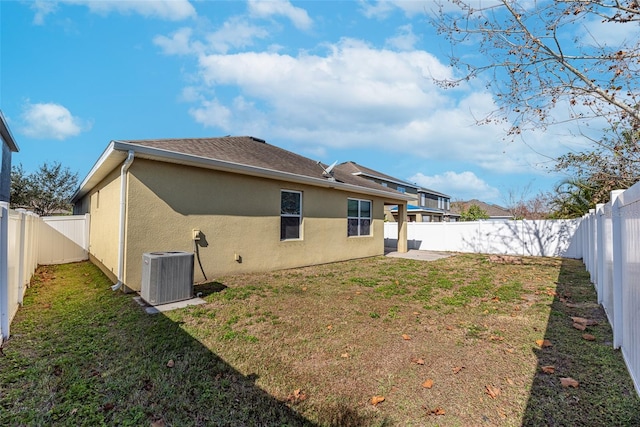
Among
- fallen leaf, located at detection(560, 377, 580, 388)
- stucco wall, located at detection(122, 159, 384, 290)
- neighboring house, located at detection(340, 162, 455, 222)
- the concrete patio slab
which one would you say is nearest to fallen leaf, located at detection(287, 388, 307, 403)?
fallen leaf, located at detection(560, 377, 580, 388)

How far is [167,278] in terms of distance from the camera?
5441mm

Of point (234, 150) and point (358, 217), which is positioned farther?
point (358, 217)

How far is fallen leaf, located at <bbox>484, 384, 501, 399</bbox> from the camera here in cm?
265

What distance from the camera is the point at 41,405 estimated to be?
98.0 inches

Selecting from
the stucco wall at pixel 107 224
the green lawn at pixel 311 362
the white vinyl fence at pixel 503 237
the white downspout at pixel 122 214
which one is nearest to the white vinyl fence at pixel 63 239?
the stucco wall at pixel 107 224

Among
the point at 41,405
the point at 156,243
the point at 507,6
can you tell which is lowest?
the point at 41,405

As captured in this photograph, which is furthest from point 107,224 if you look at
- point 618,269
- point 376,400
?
point 618,269

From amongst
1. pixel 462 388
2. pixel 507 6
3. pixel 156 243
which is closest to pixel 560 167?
pixel 507 6

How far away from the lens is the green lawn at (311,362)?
2420 millimetres

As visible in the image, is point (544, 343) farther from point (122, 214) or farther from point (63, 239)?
point (63, 239)

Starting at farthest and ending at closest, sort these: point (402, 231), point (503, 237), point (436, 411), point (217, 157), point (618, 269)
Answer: point (503, 237), point (402, 231), point (217, 157), point (618, 269), point (436, 411)

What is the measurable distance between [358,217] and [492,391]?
32.2 ft

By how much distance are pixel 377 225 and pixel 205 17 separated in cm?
986

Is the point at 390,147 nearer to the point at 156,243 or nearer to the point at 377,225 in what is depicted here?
the point at 377,225
